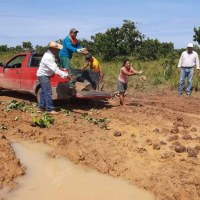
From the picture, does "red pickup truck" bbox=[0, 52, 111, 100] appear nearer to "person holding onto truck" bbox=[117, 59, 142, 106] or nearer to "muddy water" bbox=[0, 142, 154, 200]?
"person holding onto truck" bbox=[117, 59, 142, 106]

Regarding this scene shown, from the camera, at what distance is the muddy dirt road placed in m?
5.63

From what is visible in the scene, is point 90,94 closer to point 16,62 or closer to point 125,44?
point 16,62

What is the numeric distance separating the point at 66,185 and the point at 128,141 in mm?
2034

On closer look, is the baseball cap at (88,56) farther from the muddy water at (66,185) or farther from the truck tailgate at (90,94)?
the muddy water at (66,185)

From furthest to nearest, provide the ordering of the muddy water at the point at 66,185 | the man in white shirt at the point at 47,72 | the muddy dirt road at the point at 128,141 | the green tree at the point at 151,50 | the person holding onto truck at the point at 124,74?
the green tree at the point at 151,50 < the person holding onto truck at the point at 124,74 < the man in white shirt at the point at 47,72 < the muddy dirt road at the point at 128,141 < the muddy water at the point at 66,185

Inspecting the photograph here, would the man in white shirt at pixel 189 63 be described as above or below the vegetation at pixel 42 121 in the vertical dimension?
above

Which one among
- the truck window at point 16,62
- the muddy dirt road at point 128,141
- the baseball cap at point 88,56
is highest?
the baseball cap at point 88,56

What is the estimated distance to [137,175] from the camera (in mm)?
5746

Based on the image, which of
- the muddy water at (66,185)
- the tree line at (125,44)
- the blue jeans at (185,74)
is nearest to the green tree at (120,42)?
the tree line at (125,44)

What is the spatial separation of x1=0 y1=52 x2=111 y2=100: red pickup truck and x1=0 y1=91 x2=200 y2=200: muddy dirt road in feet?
1.49

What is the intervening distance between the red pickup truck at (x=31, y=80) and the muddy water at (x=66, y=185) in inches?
130

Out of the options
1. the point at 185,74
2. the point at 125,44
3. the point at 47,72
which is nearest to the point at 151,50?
the point at 125,44

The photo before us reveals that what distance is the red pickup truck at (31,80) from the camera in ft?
31.9

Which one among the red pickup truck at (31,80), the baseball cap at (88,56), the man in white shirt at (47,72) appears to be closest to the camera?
the man in white shirt at (47,72)
